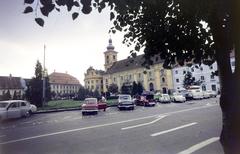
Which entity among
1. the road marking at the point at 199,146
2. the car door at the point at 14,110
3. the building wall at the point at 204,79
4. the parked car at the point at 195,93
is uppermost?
the building wall at the point at 204,79

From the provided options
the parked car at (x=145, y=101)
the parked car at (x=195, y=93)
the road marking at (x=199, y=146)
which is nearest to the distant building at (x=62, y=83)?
the parked car at (x=195, y=93)

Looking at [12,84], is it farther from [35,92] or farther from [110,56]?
[35,92]

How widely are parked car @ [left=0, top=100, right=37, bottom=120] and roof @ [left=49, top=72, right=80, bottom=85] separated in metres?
117

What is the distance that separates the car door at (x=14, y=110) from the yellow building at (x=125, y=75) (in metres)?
61.4

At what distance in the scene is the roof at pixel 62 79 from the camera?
480 feet

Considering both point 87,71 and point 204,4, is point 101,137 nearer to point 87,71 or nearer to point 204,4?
point 204,4

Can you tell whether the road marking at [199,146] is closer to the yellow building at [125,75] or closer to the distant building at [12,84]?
the yellow building at [125,75]

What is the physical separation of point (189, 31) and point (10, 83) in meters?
119

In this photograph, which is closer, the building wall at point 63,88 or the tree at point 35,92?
the tree at point 35,92

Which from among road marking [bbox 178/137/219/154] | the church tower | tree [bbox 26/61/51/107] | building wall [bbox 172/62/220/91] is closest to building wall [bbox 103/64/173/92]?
building wall [bbox 172/62/220/91]

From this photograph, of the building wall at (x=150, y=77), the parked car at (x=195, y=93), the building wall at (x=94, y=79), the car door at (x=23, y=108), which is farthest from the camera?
the building wall at (x=94, y=79)

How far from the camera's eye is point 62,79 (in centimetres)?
→ 15262

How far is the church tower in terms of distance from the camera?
121 metres

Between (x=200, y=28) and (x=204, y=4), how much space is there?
2.12m
